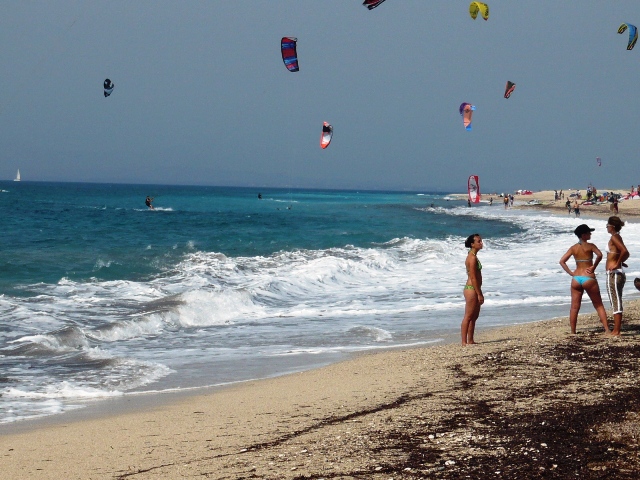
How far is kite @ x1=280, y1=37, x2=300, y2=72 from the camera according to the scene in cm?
2022

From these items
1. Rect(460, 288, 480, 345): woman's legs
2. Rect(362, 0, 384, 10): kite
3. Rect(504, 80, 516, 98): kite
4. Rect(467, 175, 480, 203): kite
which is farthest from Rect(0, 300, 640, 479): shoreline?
Rect(504, 80, 516, 98): kite

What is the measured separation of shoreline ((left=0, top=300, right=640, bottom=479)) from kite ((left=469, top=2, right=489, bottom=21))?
606 inches

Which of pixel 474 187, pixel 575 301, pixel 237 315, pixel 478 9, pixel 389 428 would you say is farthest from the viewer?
pixel 478 9

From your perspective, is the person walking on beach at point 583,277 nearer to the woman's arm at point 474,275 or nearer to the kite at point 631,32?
the woman's arm at point 474,275

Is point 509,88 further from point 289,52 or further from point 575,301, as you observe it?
point 575,301

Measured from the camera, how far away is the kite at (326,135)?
963 inches

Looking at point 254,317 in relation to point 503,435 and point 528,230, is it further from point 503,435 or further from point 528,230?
point 528,230

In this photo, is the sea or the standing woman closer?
the sea

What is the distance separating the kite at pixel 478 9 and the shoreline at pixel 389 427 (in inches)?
606

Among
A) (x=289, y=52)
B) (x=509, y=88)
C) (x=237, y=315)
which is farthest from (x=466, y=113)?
(x=237, y=315)

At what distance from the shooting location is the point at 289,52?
20375 millimetres

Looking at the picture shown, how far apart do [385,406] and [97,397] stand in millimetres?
2891

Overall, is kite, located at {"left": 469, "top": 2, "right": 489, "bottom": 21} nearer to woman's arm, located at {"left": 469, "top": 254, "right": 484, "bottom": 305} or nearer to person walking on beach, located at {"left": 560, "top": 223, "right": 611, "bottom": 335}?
person walking on beach, located at {"left": 560, "top": 223, "right": 611, "bottom": 335}

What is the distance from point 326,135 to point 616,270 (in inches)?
684
